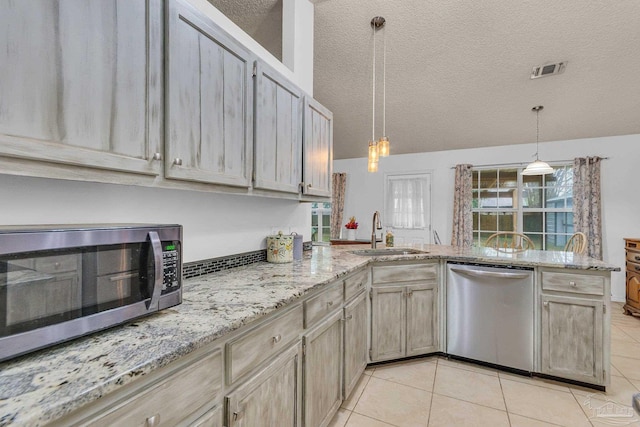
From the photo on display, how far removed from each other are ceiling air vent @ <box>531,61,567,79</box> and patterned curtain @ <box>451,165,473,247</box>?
2.28 m

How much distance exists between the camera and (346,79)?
337 centimetres

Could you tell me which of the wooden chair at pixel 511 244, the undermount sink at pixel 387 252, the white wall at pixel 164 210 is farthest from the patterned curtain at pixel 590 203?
the white wall at pixel 164 210

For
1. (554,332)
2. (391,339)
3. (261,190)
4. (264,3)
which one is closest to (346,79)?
(264,3)

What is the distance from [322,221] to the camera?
679 cm

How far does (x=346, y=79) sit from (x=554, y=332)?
3.04 metres

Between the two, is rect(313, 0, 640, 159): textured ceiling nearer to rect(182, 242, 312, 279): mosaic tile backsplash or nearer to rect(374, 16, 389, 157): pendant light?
rect(374, 16, 389, 157): pendant light

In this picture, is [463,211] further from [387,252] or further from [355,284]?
[355,284]

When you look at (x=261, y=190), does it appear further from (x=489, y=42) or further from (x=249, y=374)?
(x=489, y=42)

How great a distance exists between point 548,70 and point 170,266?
3.82 meters

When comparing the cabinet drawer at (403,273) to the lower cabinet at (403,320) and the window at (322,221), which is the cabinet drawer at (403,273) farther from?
the window at (322,221)

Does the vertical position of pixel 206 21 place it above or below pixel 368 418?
above

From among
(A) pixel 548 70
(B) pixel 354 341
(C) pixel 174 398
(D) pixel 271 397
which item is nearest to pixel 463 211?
(A) pixel 548 70

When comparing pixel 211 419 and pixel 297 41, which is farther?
pixel 297 41

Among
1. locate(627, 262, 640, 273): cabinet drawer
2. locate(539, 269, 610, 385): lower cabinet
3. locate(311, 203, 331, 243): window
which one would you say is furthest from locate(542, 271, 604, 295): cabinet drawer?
locate(311, 203, 331, 243): window
